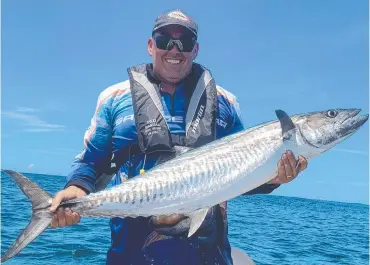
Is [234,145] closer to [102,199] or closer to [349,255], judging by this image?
[102,199]

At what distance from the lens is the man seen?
4289mm

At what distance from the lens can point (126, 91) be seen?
4.91 metres

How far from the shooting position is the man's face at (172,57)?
15.5ft

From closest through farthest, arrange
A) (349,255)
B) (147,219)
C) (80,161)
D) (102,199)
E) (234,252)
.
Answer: (102,199) → (147,219) → (80,161) → (234,252) → (349,255)

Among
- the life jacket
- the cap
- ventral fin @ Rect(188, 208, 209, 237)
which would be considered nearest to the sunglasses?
the cap

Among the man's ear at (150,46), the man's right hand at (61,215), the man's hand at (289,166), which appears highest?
the man's ear at (150,46)

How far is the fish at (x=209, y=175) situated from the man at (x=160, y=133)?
170mm

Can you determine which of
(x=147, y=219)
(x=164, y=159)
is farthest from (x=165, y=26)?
(x=147, y=219)

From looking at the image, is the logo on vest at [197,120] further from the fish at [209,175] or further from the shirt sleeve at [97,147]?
the shirt sleeve at [97,147]

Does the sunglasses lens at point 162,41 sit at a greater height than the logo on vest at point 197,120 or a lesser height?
greater

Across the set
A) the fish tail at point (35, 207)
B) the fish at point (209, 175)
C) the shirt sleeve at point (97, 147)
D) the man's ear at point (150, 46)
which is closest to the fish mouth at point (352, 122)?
the fish at point (209, 175)

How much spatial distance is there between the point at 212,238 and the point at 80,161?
5.69ft

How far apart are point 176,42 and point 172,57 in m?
0.18

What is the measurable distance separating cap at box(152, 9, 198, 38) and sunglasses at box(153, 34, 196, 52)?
0.11 metres
